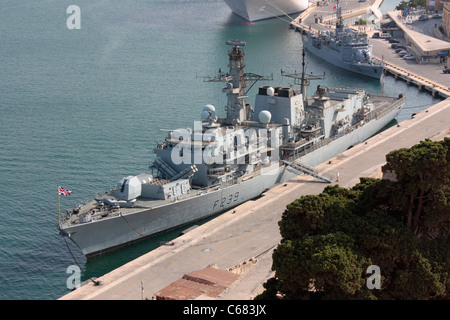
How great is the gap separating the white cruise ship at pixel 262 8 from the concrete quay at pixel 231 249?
7826 cm

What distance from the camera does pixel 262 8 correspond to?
12794cm

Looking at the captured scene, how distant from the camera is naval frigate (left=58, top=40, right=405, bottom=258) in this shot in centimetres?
3903

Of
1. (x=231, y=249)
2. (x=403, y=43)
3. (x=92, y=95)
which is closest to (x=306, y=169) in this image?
(x=231, y=249)

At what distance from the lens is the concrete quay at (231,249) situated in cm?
3166

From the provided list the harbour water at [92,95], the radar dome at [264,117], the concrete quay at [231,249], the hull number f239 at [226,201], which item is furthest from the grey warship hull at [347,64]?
the hull number f239 at [226,201]

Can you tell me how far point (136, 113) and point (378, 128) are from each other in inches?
981

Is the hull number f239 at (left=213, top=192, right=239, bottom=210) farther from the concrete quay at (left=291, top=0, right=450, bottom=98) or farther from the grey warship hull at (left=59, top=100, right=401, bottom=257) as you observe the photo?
the concrete quay at (left=291, top=0, right=450, bottom=98)

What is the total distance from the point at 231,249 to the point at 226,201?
837 centimetres

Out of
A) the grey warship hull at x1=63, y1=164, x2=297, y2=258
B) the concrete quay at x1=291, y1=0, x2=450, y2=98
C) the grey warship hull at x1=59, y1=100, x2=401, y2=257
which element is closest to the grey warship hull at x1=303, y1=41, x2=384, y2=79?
the concrete quay at x1=291, y1=0, x2=450, y2=98

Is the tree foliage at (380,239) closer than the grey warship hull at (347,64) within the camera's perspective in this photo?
Yes

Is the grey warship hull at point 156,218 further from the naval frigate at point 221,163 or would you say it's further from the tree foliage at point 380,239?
the tree foliage at point 380,239

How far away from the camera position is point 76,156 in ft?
174
